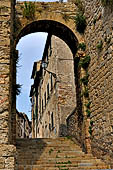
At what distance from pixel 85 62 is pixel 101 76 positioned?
1517 millimetres

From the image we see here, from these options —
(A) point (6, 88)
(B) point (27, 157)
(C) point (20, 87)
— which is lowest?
(B) point (27, 157)

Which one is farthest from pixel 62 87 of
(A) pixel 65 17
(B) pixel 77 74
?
(A) pixel 65 17

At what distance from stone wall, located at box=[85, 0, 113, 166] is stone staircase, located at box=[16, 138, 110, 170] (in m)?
0.46

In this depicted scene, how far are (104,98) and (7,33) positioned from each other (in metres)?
3.11

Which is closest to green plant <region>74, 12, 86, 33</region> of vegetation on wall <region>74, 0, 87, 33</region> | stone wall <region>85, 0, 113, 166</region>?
vegetation on wall <region>74, 0, 87, 33</region>

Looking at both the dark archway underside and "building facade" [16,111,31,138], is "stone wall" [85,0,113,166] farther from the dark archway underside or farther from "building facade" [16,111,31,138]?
"building facade" [16,111,31,138]

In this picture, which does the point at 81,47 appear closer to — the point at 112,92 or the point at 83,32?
the point at 83,32

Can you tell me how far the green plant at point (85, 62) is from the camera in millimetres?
8867

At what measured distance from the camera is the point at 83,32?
962 cm

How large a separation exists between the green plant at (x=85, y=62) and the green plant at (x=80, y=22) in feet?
3.89

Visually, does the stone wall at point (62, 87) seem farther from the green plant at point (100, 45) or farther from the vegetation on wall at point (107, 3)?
the vegetation on wall at point (107, 3)

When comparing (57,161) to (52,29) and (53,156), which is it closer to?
(53,156)

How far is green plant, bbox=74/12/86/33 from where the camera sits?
30.9ft

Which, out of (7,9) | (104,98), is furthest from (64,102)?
(7,9)
